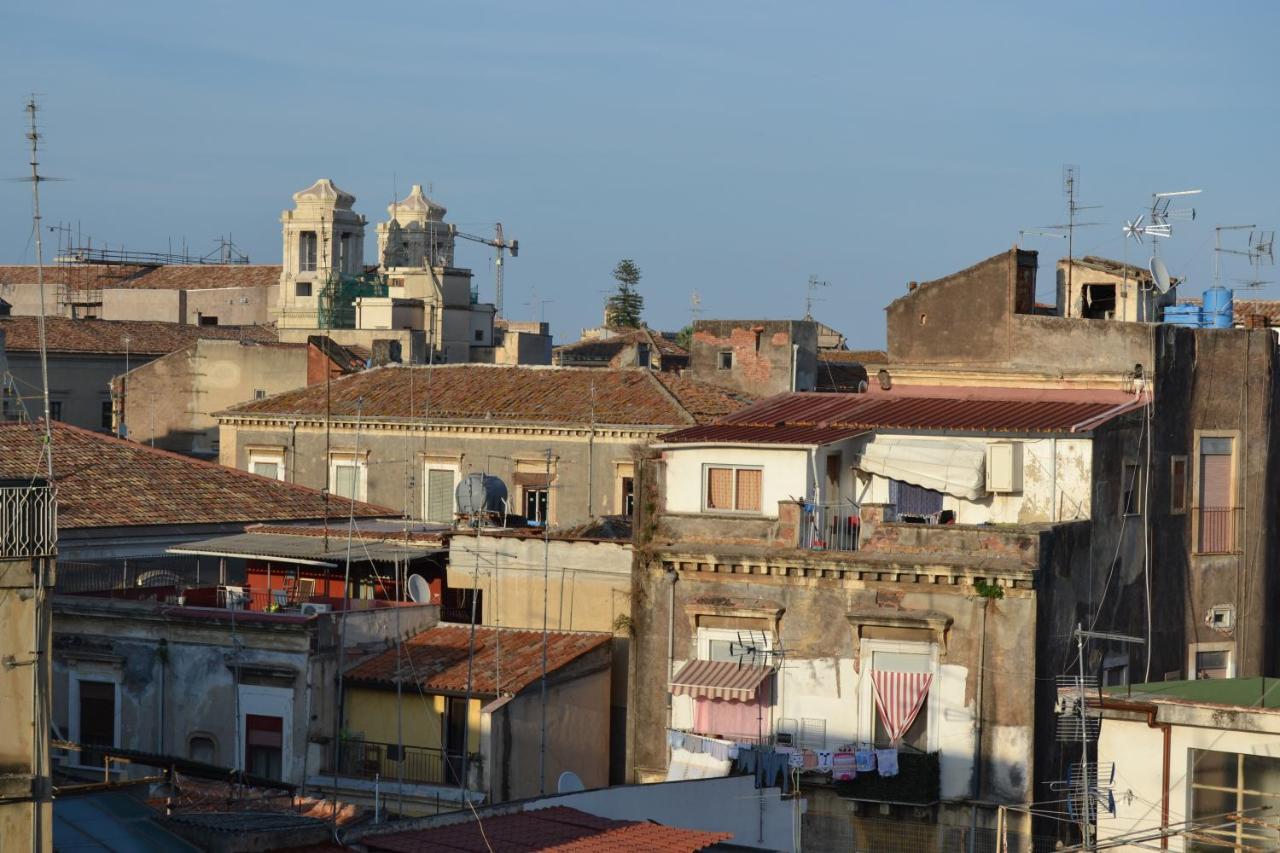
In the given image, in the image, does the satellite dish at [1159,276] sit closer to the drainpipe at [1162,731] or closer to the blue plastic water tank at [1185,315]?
the blue plastic water tank at [1185,315]

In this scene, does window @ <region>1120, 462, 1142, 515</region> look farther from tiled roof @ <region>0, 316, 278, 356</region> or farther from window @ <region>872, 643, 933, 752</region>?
tiled roof @ <region>0, 316, 278, 356</region>

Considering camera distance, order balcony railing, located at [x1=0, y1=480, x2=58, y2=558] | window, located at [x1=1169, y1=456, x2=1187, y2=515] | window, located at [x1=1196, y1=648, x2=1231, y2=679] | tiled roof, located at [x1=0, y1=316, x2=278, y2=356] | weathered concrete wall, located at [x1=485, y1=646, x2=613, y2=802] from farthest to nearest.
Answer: tiled roof, located at [x1=0, y1=316, x2=278, y2=356]
window, located at [x1=1196, y1=648, x2=1231, y2=679]
window, located at [x1=1169, y1=456, x2=1187, y2=515]
weathered concrete wall, located at [x1=485, y1=646, x2=613, y2=802]
balcony railing, located at [x1=0, y1=480, x2=58, y2=558]

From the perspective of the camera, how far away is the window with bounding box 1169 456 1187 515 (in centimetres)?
3475

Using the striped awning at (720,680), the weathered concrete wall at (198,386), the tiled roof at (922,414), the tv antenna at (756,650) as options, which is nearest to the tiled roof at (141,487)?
the tiled roof at (922,414)

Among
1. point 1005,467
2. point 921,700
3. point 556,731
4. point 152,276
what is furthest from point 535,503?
point 152,276

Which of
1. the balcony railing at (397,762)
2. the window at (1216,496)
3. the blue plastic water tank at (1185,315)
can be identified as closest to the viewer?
the balcony railing at (397,762)

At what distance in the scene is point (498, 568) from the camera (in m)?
36.7

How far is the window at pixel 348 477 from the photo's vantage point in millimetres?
50969

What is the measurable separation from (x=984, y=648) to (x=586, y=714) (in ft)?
22.1

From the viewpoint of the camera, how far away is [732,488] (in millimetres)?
33000

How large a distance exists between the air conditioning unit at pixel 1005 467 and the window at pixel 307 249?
60295 mm

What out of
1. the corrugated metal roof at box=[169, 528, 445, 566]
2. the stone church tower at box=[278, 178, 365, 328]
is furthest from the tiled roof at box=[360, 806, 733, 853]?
the stone church tower at box=[278, 178, 365, 328]

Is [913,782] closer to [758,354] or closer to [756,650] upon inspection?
[756,650]

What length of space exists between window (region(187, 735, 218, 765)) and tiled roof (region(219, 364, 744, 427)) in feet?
57.4
